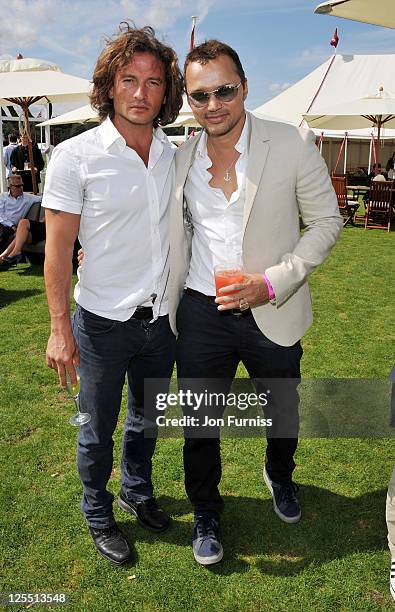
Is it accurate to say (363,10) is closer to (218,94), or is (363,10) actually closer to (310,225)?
(218,94)

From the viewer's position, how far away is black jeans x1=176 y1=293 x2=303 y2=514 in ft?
8.29

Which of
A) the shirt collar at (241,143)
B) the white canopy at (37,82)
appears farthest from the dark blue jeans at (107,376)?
the white canopy at (37,82)

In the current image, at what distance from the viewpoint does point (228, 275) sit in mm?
2184

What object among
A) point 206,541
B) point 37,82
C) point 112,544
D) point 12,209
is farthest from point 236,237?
point 37,82

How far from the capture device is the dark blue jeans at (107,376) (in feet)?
7.93

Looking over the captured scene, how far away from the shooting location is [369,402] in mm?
4332

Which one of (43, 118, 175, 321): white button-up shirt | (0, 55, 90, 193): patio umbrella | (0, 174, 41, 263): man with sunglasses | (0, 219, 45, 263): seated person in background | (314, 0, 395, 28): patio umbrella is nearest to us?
(43, 118, 175, 321): white button-up shirt

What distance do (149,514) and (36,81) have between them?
32.0 feet

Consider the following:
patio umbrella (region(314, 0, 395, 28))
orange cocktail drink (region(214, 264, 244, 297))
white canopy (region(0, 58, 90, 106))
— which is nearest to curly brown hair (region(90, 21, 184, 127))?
orange cocktail drink (region(214, 264, 244, 297))

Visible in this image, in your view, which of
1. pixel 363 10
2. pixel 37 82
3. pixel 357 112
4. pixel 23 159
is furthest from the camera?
pixel 23 159

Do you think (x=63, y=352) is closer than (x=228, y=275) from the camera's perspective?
A: No

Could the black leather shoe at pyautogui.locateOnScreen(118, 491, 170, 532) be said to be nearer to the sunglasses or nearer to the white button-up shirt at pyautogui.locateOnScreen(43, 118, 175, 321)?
the white button-up shirt at pyautogui.locateOnScreen(43, 118, 175, 321)

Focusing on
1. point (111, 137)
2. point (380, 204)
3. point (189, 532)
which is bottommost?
point (189, 532)

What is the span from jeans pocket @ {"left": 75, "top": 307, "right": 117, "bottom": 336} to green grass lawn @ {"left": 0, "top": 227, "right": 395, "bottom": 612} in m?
1.18
